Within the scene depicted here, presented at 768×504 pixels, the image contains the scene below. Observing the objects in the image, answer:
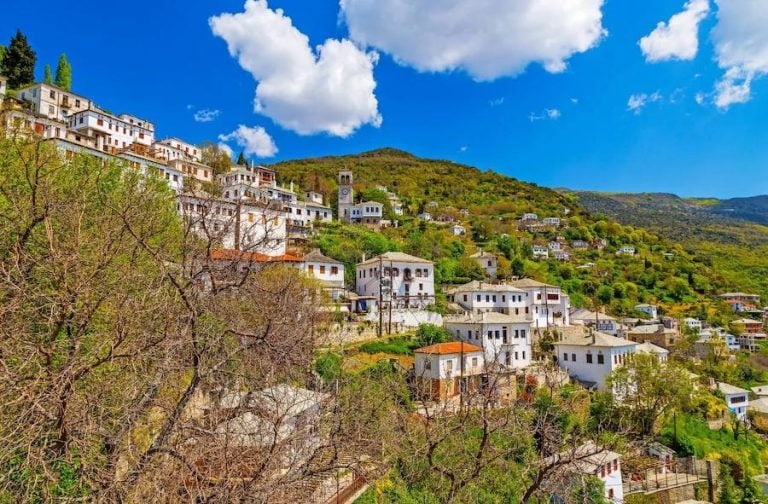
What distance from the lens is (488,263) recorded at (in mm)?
57594

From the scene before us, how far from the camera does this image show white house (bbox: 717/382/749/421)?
38.2m

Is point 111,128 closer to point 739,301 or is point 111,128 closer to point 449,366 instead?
point 449,366

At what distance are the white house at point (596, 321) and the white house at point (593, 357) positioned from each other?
438 inches

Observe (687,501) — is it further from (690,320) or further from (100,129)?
(100,129)

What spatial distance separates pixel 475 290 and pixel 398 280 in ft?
22.1

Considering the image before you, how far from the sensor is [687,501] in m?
25.7

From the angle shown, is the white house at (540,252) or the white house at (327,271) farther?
the white house at (540,252)

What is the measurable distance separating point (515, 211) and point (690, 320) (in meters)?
43.3

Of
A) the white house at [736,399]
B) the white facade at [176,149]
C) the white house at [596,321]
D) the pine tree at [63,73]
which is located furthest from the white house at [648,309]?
the pine tree at [63,73]

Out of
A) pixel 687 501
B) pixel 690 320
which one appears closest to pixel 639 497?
pixel 687 501

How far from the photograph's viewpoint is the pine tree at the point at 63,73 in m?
66.6

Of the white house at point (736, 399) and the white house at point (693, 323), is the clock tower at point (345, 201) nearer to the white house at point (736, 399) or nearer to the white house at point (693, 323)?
the white house at point (693, 323)

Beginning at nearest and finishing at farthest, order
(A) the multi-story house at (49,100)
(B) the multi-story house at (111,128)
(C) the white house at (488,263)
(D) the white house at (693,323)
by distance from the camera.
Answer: (B) the multi-story house at (111,128)
(A) the multi-story house at (49,100)
(D) the white house at (693,323)
(C) the white house at (488,263)

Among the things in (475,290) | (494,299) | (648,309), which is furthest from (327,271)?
(648,309)
